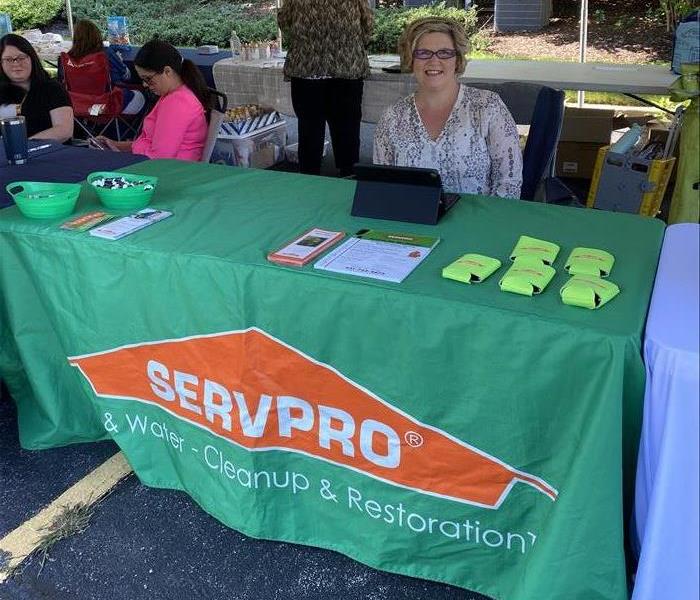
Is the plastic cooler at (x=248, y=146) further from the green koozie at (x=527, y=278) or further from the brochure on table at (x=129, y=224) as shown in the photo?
the green koozie at (x=527, y=278)

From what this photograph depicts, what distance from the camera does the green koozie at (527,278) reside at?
1433 mm

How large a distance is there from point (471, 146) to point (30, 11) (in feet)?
40.7

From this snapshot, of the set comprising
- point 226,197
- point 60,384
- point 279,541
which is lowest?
point 279,541

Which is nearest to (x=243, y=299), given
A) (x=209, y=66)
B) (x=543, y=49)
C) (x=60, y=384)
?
(x=60, y=384)

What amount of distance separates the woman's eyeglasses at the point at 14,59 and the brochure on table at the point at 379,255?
2.45 m

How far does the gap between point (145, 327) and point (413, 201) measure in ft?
2.44

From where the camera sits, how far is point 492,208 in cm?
197

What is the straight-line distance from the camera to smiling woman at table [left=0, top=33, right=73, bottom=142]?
11.3 feet

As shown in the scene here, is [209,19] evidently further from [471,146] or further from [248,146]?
[471,146]

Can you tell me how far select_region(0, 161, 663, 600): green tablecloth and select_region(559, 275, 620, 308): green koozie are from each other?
0.02m

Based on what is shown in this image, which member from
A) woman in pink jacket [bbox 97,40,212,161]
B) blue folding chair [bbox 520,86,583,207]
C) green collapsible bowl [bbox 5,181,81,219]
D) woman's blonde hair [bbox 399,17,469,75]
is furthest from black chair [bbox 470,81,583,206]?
green collapsible bowl [bbox 5,181,81,219]

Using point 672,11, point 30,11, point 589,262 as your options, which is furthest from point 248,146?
point 30,11

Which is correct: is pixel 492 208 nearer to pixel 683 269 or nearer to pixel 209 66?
pixel 683 269

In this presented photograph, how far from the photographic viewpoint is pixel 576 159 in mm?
4594
